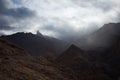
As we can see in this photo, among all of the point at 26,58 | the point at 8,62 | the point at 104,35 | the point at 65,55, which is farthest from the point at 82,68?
the point at 104,35

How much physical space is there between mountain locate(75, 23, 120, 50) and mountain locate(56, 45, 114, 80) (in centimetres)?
4080

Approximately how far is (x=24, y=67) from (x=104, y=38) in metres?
108

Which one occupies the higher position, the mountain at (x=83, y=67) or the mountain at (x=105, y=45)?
the mountain at (x=105, y=45)

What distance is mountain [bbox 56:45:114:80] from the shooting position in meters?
81.2

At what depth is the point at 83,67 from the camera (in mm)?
95500

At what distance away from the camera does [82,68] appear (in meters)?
94.4

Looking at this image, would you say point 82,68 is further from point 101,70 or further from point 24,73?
point 24,73

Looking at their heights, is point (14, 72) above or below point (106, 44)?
below

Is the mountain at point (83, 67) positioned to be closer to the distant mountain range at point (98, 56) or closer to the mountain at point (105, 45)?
the distant mountain range at point (98, 56)

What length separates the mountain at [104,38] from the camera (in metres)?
154

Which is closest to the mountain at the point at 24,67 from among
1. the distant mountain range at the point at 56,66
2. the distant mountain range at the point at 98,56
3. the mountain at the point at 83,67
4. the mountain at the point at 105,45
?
the distant mountain range at the point at 56,66

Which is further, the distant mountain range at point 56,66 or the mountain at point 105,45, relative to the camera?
the mountain at point 105,45

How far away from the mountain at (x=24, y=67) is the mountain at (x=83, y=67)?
9617 mm

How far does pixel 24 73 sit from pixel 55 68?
16.7 m
